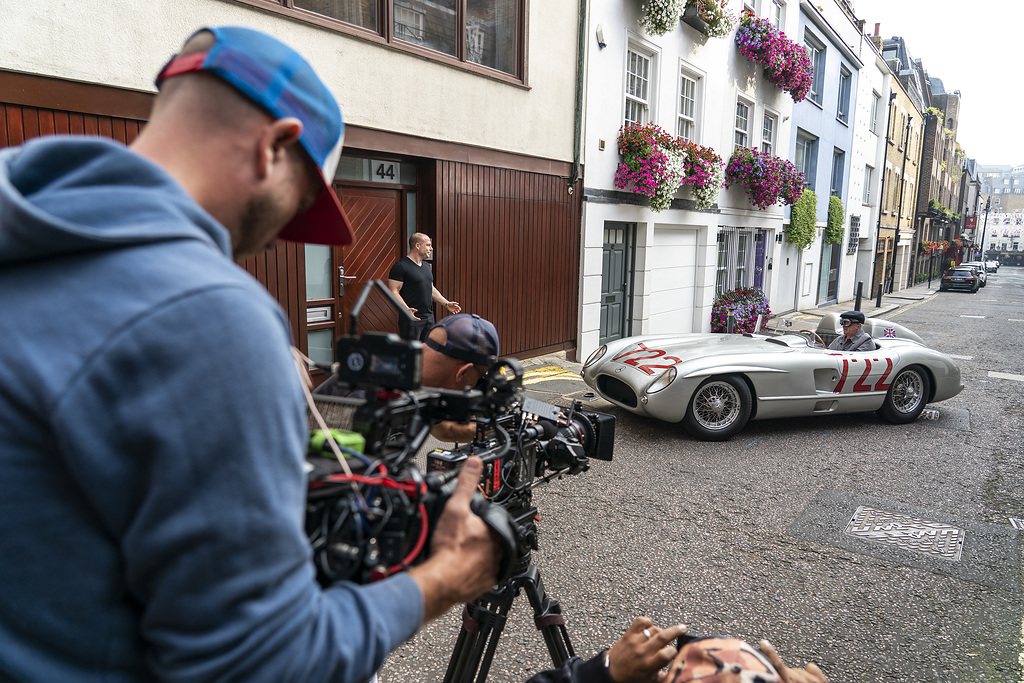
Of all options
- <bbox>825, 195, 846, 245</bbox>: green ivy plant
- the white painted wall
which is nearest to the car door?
the white painted wall

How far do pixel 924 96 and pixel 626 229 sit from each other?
45.6 m

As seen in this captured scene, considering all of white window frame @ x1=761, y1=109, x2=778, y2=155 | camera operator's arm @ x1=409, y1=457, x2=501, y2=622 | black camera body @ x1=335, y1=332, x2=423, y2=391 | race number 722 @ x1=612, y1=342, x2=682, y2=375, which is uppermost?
white window frame @ x1=761, y1=109, x2=778, y2=155

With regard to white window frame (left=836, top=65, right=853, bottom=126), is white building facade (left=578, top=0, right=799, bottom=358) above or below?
below

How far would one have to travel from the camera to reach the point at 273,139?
97 centimetres

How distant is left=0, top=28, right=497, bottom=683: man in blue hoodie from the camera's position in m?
0.77

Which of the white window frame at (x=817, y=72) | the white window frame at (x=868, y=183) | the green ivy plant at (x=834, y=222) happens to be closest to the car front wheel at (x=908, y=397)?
the white window frame at (x=817, y=72)

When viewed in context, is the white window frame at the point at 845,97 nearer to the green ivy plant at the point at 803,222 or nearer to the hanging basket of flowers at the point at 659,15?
the green ivy plant at the point at 803,222

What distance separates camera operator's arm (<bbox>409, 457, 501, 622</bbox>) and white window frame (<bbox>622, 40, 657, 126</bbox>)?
10.9 m

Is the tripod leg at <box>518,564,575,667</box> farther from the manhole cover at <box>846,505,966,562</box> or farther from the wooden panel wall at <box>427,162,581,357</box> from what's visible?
the wooden panel wall at <box>427,162,581,357</box>

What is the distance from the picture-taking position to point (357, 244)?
739 centimetres

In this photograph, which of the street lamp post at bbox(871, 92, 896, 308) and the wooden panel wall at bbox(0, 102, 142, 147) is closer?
the wooden panel wall at bbox(0, 102, 142, 147)

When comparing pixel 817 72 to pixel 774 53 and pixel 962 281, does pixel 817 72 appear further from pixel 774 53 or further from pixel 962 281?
pixel 962 281

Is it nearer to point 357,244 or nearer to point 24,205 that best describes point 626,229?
point 357,244

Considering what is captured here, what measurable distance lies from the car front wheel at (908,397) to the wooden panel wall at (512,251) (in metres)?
4.71
